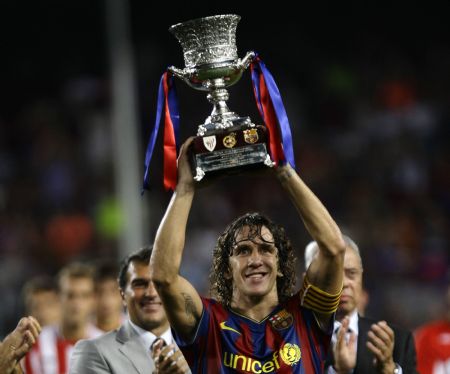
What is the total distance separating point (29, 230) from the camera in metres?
13.6

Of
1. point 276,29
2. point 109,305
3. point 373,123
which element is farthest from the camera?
point 276,29

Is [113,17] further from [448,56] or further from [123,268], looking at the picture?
[123,268]

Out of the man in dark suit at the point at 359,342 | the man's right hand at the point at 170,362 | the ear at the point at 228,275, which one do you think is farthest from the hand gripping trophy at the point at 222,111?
the man in dark suit at the point at 359,342

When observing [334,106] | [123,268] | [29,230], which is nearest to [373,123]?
[334,106]

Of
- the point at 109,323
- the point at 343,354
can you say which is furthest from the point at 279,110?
the point at 109,323

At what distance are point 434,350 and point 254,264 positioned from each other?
299 cm

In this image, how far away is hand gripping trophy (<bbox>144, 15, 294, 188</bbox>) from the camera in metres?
4.68

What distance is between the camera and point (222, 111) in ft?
16.1

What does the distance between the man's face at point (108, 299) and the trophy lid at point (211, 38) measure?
2.65m

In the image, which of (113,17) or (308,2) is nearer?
(113,17)

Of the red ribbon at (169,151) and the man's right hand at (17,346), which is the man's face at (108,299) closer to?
the man's right hand at (17,346)

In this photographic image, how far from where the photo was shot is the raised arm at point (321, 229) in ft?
15.3

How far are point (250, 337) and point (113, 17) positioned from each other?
1017 centimetres

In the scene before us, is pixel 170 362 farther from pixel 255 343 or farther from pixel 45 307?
pixel 45 307
